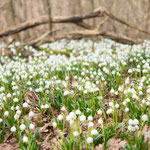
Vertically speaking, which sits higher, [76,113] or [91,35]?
[91,35]

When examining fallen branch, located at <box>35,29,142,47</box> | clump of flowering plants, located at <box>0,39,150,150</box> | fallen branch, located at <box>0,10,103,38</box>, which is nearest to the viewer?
clump of flowering plants, located at <box>0,39,150,150</box>

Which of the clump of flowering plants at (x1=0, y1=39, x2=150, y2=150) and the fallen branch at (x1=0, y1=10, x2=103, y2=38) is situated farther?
the fallen branch at (x1=0, y1=10, x2=103, y2=38)

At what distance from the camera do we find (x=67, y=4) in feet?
31.1

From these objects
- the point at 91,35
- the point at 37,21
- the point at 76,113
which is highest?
the point at 37,21

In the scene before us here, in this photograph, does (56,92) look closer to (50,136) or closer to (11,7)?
(50,136)

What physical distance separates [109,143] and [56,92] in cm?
147

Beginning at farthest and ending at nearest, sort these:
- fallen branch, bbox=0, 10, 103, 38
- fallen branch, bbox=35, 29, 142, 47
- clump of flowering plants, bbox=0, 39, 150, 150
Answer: fallen branch, bbox=0, 10, 103, 38, fallen branch, bbox=35, 29, 142, 47, clump of flowering plants, bbox=0, 39, 150, 150

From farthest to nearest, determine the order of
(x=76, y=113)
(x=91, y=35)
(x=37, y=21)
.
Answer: (x=37, y=21) → (x=91, y=35) → (x=76, y=113)

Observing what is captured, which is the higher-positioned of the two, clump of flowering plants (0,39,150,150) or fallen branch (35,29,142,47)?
fallen branch (35,29,142,47)

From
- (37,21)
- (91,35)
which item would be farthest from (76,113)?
(37,21)

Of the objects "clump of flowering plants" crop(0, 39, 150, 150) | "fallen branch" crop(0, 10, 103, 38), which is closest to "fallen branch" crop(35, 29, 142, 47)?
"fallen branch" crop(0, 10, 103, 38)

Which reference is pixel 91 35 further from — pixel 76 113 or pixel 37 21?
pixel 76 113

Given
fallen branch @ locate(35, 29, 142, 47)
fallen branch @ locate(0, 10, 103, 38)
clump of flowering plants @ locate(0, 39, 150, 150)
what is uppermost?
fallen branch @ locate(0, 10, 103, 38)

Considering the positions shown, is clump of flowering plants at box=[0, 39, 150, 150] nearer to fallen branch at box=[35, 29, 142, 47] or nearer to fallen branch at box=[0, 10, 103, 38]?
fallen branch at box=[35, 29, 142, 47]
